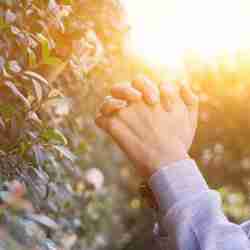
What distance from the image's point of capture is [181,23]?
3256 millimetres

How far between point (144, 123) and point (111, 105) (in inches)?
2.9

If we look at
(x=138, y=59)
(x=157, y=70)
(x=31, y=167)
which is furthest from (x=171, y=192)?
(x=138, y=59)

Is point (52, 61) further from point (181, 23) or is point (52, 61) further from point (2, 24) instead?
point (181, 23)

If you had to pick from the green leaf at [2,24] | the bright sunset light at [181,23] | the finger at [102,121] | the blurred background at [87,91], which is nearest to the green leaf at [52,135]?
the blurred background at [87,91]

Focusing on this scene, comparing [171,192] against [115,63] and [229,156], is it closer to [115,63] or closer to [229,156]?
[115,63]

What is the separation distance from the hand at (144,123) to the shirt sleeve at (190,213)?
3 centimetres

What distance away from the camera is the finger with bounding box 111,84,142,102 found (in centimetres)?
133

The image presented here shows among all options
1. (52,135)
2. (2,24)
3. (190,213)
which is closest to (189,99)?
(190,213)

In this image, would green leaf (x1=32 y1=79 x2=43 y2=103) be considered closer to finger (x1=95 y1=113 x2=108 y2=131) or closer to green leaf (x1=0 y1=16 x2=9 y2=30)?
green leaf (x1=0 y1=16 x2=9 y2=30)

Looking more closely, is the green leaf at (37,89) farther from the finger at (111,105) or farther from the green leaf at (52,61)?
the finger at (111,105)

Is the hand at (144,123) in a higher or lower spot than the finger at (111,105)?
lower

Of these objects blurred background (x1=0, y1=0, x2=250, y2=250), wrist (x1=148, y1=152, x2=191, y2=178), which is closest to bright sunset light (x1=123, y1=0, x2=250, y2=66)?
blurred background (x1=0, y1=0, x2=250, y2=250)

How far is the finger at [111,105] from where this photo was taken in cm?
135

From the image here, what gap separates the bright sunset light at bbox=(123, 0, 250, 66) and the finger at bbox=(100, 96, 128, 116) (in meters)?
1.72
